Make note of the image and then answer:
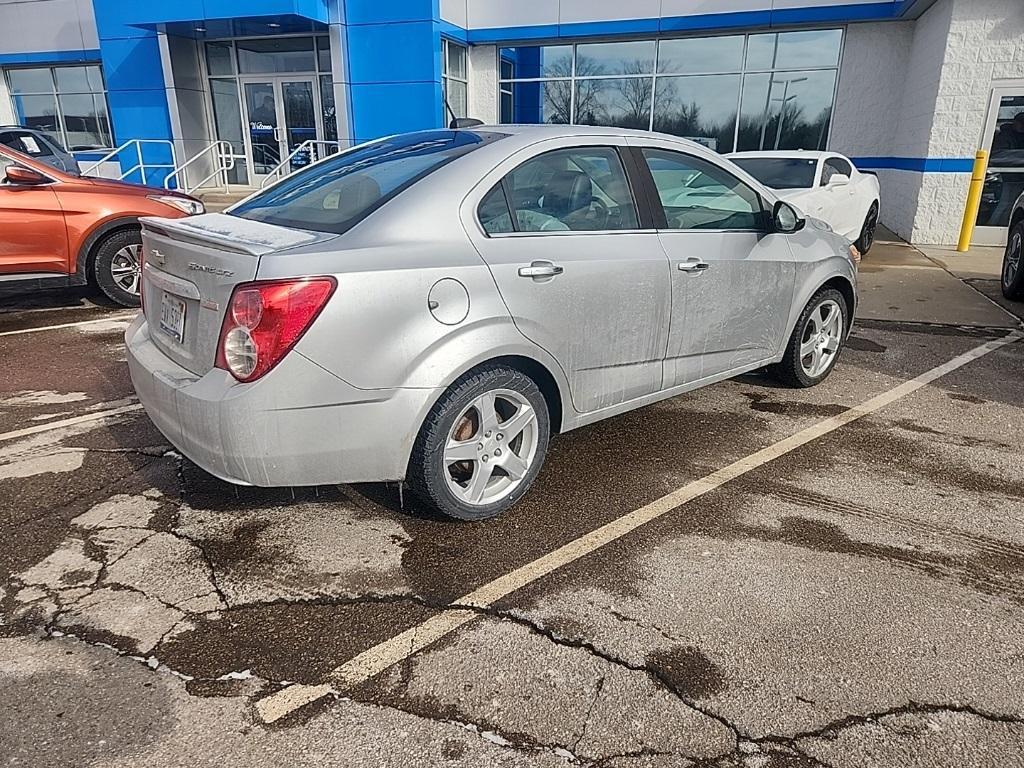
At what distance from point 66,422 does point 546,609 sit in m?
3.36

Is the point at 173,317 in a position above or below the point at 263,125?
below

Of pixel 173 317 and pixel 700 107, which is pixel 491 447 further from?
pixel 700 107

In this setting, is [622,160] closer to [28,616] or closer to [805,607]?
[805,607]

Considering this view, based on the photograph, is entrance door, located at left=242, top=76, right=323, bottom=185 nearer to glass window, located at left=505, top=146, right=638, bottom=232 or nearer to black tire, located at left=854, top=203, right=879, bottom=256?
black tire, located at left=854, top=203, right=879, bottom=256

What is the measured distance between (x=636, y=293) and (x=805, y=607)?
5.23 ft

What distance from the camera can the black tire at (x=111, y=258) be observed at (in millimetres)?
7242

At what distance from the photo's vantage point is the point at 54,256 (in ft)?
22.9

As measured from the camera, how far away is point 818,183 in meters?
9.85

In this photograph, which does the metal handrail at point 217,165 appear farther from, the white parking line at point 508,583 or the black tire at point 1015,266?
the white parking line at point 508,583

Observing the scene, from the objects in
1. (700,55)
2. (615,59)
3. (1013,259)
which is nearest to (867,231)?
(1013,259)

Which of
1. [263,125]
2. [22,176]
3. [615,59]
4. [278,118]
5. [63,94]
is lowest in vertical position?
[22,176]

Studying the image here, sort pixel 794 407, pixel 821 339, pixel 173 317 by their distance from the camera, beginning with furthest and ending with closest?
pixel 821 339 → pixel 794 407 → pixel 173 317

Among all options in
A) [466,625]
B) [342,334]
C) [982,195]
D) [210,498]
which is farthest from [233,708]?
[982,195]

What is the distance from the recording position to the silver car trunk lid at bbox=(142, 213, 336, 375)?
2818 millimetres
